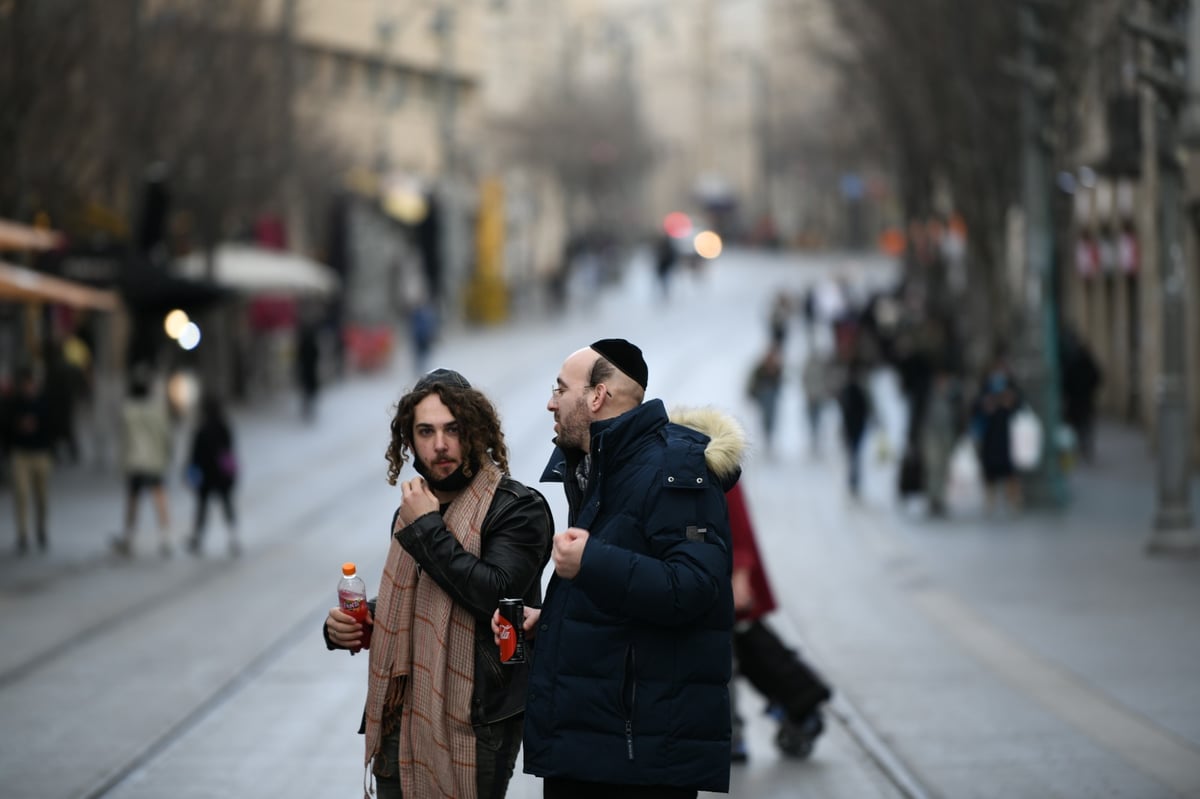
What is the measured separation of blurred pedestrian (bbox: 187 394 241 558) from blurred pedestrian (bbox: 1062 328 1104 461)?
1308cm

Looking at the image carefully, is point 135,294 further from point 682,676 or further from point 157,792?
point 682,676

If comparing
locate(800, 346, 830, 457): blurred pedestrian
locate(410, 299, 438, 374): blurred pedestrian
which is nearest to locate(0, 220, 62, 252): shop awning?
locate(800, 346, 830, 457): blurred pedestrian

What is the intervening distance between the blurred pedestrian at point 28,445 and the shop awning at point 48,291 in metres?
4.49

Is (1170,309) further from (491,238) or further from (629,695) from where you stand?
(491,238)

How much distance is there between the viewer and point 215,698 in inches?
496

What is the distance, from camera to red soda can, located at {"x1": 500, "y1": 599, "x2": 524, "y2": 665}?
5.77 m

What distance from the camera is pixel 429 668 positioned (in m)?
5.89

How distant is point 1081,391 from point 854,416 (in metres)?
4.78

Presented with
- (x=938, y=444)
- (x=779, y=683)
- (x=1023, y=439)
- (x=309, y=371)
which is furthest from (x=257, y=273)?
(x=779, y=683)

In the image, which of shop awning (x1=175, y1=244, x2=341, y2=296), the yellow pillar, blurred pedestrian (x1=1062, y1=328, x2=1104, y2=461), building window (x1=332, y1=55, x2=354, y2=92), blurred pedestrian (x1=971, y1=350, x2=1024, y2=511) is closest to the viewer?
blurred pedestrian (x1=971, y1=350, x2=1024, y2=511)

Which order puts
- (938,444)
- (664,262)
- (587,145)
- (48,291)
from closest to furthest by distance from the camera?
1. (938,444)
2. (48,291)
3. (664,262)
4. (587,145)

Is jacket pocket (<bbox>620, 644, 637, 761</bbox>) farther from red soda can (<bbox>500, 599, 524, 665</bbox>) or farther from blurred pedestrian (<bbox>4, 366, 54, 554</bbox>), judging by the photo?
blurred pedestrian (<bbox>4, 366, 54, 554</bbox>)

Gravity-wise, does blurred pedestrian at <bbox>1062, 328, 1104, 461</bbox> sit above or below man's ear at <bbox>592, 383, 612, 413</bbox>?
below

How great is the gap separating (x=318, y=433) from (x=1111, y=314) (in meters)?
13.8
